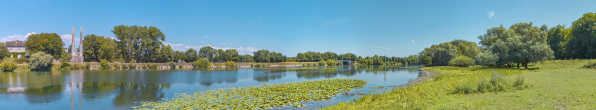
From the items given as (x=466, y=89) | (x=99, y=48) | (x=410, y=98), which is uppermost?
(x=99, y=48)

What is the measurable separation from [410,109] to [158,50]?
255 feet

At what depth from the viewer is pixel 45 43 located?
5975 cm

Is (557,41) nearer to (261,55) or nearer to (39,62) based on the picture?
(39,62)

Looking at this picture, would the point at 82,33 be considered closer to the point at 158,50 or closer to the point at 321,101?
the point at 158,50

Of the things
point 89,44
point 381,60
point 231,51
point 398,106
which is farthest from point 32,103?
point 381,60

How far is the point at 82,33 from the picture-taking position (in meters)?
64.9

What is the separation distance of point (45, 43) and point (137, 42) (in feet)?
61.8

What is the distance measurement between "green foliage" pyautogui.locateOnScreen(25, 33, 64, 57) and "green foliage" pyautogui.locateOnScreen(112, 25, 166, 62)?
40.3 feet

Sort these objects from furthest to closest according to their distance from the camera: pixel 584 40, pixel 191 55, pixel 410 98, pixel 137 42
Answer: pixel 191 55 < pixel 137 42 < pixel 584 40 < pixel 410 98

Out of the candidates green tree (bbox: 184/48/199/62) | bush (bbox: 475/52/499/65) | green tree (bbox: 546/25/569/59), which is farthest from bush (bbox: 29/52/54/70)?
green tree (bbox: 546/25/569/59)

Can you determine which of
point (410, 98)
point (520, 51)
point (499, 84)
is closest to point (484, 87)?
point (499, 84)

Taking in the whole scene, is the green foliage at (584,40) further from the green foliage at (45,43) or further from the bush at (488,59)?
the green foliage at (45,43)

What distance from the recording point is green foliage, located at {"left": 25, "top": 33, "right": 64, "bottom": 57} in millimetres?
58156

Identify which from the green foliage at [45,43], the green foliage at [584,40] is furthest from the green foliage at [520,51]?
the green foliage at [45,43]
